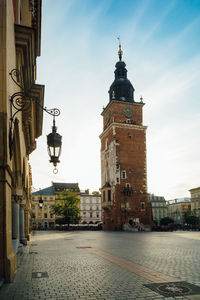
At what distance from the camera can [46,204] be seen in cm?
8556

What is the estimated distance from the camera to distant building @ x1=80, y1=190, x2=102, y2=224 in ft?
293

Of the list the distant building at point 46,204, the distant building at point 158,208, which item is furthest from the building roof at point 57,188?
the distant building at point 158,208

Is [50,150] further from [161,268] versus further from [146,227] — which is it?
[146,227]

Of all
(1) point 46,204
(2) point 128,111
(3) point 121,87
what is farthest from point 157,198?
→ (3) point 121,87

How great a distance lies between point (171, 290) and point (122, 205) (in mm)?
44027

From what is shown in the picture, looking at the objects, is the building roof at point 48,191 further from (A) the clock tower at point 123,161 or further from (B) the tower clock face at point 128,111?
(B) the tower clock face at point 128,111

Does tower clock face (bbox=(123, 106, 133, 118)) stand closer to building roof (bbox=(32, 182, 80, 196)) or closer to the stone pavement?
building roof (bbox=(32, 182, 80, 196))

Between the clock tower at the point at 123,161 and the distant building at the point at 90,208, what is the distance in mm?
34400

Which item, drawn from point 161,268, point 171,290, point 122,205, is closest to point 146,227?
point 122,205

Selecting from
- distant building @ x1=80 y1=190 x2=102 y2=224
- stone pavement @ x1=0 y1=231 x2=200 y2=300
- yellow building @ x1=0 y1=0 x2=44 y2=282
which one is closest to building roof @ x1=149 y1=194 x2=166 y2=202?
distant building @ x1=80 y1=190 x2=102 y2=224

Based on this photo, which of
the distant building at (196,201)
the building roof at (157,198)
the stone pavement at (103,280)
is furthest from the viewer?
the building roof at (157,198)

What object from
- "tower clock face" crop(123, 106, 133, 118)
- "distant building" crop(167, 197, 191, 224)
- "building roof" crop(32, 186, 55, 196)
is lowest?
"distant building" crop(167, 197, 191, 224)

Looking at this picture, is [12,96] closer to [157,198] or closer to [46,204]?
[46,204]

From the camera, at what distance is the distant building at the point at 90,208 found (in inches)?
3511
